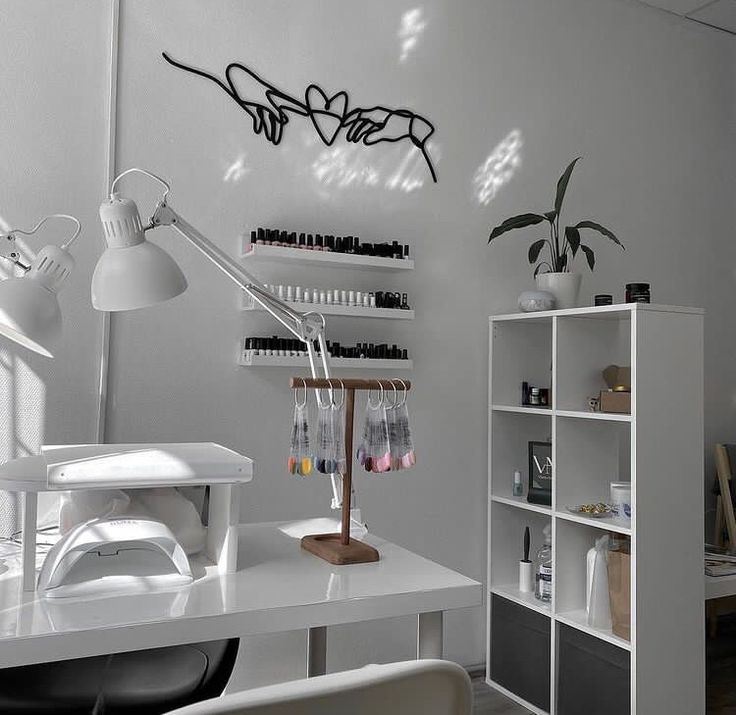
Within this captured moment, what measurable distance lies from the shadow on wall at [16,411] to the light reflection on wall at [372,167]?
104 centimetres

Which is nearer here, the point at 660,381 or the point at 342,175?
the point at 660,381

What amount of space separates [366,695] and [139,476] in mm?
728

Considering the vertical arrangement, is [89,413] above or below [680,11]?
below

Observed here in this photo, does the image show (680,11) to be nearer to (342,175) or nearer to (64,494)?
(342,175)

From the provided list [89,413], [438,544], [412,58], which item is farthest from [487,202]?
[89,413]

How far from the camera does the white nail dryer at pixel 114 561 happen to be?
4.55ft

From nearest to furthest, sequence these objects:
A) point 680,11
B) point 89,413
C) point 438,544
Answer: point 89,413
point 438,544
point 680,11

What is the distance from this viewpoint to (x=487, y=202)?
3047mm

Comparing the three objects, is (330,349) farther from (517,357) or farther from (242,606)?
(242,606)

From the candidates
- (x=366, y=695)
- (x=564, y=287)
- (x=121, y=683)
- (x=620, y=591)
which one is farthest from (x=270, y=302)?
(x=620, y=591)

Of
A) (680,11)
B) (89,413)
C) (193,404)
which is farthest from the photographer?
(680,11)

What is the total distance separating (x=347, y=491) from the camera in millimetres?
1689

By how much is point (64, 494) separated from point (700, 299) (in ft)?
9.73

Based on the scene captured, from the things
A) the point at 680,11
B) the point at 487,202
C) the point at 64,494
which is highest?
the point at 680,11
